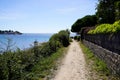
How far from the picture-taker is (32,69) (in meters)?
12.8

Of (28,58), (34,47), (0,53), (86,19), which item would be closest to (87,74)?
(28,58)

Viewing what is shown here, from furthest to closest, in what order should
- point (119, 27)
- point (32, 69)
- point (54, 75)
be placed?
1. point (32, 69)
2. point (54, 75)
3. point (119, 27)

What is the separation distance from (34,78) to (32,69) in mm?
2429

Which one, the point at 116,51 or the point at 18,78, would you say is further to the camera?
the point at 116,51

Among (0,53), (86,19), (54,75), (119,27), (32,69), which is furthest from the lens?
(86,19)

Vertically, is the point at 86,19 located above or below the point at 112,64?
above

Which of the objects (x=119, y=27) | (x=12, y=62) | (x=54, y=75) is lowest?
(x=54, y=75)

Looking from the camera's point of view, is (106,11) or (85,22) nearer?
(106,11)

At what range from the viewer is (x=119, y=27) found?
1027cm

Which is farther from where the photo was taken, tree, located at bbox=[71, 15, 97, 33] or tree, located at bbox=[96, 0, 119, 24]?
tree, located at bbox=[71, 15, 97, 33]

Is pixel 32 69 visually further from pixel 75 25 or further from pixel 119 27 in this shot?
pixel 75 25

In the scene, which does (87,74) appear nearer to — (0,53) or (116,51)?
(116,51)

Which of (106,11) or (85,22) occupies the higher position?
(106,11)

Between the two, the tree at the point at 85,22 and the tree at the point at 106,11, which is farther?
the tree at the point at 85,22
